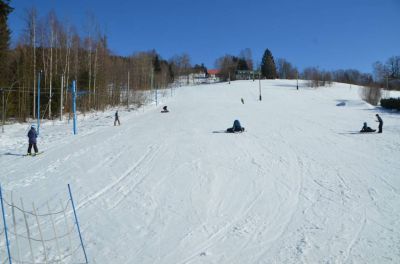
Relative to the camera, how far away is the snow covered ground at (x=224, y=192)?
7.71m

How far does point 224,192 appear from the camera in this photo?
38.2 feet

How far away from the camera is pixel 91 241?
8.17m

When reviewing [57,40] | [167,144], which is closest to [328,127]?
[167,144]

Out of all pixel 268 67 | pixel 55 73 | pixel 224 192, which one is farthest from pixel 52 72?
pixel 268 67

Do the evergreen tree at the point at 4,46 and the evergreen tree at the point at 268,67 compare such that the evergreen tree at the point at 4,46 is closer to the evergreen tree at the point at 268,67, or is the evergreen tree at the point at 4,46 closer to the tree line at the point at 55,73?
the tree line at the point at 55,73

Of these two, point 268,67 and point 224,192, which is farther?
point 268,67

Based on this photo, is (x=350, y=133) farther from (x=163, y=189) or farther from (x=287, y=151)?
(x=163, y=189)

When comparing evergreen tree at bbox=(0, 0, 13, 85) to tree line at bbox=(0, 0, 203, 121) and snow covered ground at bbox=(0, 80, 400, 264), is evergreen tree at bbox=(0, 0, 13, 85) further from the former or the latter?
snow covered ground at bbox=(0, 80, 400, 264)

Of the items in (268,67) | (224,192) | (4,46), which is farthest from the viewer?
(268,67)

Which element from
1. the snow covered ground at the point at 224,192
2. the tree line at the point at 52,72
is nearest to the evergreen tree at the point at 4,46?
the tree line at the point at 52,72

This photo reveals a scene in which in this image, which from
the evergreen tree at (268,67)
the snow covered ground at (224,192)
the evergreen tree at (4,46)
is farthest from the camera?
the evergreen tree at (268,67)

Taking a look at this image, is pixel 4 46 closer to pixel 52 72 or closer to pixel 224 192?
pixel 52 72

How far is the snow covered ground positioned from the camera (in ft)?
25.3

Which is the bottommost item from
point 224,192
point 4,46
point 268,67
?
point 224,192
